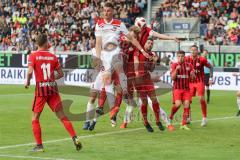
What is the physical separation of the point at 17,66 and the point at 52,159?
26170 mm

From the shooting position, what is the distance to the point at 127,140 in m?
14.3

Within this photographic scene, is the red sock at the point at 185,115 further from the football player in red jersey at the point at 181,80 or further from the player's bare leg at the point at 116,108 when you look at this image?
the player's bare leg at the point at 116,108

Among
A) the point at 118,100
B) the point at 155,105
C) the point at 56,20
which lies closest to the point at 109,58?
the point at 118,100

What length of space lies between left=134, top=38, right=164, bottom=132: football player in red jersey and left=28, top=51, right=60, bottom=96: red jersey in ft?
12.2

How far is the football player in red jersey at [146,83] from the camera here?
15.9 meters

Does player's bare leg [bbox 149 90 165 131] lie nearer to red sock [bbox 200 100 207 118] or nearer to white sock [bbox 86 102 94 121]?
white sock [bbox 86 102 94 121]

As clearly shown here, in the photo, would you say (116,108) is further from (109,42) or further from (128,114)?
(109,42)

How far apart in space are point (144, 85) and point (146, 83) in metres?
0.07

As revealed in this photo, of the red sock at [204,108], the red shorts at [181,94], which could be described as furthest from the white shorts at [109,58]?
the red sock at [204,108]

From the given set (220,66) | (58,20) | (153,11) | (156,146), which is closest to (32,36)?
(58,20)

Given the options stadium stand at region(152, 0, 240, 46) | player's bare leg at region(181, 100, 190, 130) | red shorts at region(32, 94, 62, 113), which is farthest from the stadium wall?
red shorts at region(32, 94, 62, 113)

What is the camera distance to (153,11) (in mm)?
42719

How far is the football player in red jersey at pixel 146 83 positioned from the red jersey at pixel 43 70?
146 inches

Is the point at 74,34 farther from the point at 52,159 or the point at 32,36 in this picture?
the point at 52,159
